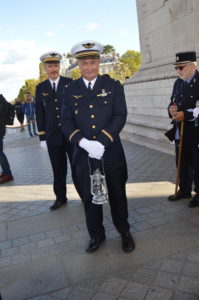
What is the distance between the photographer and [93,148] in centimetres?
303

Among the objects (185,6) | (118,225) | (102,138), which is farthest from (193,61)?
(185,6)

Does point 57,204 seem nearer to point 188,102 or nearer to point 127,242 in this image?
point 127,242

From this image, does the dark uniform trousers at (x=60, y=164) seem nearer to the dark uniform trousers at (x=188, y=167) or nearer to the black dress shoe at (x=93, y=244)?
the black dress shoe at (x=93, y=244)

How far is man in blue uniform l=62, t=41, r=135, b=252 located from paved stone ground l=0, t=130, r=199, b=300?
1.21 ft

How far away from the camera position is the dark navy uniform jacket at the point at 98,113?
3.15 metres

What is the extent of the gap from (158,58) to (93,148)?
19.9 ft

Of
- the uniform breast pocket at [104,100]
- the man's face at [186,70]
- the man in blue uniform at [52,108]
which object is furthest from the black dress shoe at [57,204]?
the man's face at [186,70]

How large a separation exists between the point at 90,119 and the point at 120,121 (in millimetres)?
308

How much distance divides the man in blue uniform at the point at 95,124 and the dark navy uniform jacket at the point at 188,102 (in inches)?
49.2

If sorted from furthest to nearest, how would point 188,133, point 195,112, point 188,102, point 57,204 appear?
point 57,204, point 188,133, point 188,102, point 195,112

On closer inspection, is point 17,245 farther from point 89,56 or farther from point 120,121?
point 89,56

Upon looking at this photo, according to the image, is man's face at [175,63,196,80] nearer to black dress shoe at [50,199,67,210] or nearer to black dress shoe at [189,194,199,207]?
black dress shoe at [189,194,199,207]

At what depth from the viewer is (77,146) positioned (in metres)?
3.29

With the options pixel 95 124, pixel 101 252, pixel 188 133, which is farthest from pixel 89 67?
pixel 101 252
